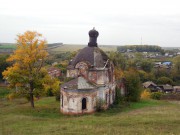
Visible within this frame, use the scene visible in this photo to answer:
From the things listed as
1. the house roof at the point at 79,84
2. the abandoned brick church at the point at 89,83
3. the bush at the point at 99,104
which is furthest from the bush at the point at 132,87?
the house roof at the point at 79,84

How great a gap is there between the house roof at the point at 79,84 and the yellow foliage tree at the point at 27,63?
2773 millimetres

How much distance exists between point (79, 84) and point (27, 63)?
5.88 metres

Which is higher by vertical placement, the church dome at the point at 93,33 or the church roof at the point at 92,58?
the church dome at the point at 93,33

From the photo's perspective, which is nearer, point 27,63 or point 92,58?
point 27,63

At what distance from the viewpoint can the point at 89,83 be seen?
24.9m

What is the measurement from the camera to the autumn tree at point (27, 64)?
78.3ft

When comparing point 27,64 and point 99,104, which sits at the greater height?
point 27,64

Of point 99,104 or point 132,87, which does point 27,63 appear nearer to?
point 99,104

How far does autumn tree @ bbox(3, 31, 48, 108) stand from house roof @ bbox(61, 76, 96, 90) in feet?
9.58

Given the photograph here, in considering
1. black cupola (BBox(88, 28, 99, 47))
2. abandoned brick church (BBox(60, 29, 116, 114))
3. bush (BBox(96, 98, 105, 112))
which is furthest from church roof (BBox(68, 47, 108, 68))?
bush (BBox(96, 98, 105, 112))

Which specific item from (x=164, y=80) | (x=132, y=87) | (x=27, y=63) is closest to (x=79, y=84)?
(x=27, y=63)

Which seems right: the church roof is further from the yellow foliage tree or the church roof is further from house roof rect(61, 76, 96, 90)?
the yellow foliage tree

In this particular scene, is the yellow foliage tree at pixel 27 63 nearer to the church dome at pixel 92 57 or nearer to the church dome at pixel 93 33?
the church dome at pixel 92 57

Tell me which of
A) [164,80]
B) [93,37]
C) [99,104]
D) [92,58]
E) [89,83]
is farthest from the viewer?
[164,80]
